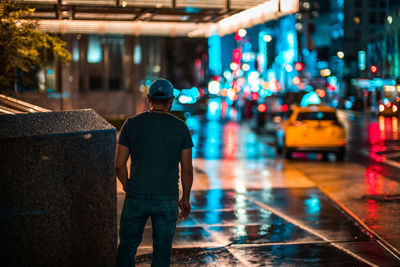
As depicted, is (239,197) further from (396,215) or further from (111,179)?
(111,179)

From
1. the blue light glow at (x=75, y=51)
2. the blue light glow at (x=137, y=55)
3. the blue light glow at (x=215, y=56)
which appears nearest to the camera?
the blue light glow at (x=75, y=51)

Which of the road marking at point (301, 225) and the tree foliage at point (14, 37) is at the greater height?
the tree foliage at point (14, 37)

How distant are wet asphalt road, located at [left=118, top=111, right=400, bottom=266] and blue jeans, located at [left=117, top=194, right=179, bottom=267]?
1846 millimetres

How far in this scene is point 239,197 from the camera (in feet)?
38.3

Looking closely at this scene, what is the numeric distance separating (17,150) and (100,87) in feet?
87.5

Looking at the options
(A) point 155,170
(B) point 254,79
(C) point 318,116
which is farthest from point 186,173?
(B) point 254,79

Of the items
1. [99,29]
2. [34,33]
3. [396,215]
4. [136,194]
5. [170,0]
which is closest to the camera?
[136,194]

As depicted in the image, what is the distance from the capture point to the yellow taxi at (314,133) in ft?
61.8

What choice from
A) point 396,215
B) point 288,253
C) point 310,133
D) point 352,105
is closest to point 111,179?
point 288,253

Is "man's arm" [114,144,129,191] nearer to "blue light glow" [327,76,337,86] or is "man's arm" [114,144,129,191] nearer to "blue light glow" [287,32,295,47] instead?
"blue light glow" [327,76,337,86]

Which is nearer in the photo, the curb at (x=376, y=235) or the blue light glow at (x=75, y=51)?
the curb at (x=376, y=235)

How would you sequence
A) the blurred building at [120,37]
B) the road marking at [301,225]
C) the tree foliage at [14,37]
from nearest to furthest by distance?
the road marking at [301,225], the tree foliage at [14,37], the blurred building at [120,37]

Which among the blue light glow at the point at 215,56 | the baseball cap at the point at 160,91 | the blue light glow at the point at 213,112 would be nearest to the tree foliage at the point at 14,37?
the baseball cap at the point at 160,91

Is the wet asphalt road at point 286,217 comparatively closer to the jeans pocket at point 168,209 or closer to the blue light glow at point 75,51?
the jeans pocket at point 168,209
